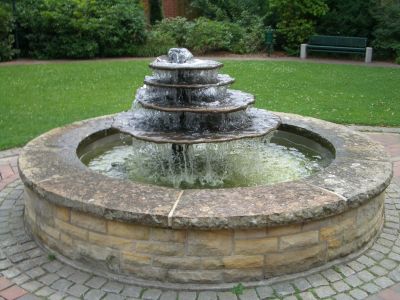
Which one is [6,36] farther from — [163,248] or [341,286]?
[341,286]

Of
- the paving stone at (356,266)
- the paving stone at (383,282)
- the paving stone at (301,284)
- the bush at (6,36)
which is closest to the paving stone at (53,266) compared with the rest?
the paving stone at (301,284)

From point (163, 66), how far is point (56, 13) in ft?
39.3

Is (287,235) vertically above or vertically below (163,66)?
below

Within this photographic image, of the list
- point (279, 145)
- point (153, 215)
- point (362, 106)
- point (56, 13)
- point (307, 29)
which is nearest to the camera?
point (153, 215)

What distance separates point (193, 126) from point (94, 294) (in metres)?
1.92

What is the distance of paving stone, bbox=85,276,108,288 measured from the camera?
344 cm

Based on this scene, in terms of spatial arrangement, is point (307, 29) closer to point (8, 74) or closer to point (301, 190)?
point (8, 74)

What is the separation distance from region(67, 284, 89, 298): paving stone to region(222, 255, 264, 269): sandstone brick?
3.23 ft

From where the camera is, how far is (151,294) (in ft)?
10.9

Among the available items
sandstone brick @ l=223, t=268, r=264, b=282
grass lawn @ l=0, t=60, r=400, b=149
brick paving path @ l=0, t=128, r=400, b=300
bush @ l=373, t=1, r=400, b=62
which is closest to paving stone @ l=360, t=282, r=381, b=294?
brick paving path @ l=0, t=128, r=400, b=300

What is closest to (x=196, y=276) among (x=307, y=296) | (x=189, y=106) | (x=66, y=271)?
(x=307, y=296)

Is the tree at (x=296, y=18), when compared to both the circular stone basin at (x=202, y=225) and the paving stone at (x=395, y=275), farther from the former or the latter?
the paving stone at (x=395, y=275)

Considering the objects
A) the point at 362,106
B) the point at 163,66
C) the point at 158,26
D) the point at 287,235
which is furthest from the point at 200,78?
the point at 158,26

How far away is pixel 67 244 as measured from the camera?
12.2 ft
